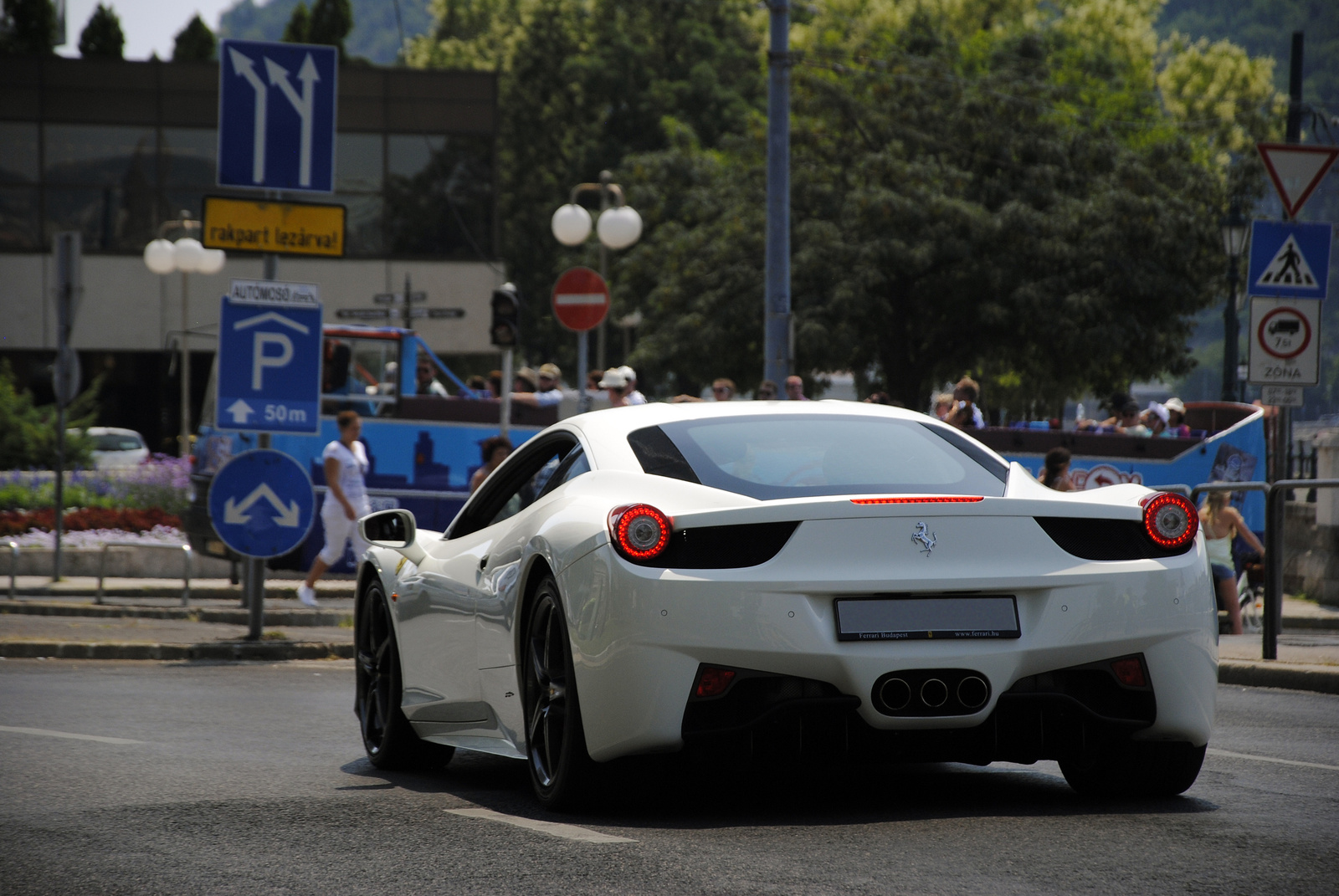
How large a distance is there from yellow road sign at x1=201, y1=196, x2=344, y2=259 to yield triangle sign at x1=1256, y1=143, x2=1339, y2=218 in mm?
6431

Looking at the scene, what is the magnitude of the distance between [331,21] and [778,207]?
33.5 m

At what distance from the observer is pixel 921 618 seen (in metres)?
5.61

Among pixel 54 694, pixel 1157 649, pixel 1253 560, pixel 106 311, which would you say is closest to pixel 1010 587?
pixel 1157 649

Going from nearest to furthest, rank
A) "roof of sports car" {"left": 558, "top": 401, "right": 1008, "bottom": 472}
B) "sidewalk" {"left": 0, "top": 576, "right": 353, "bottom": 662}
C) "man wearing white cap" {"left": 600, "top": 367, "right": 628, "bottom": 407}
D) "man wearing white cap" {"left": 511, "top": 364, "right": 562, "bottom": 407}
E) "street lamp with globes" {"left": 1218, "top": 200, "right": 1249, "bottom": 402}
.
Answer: "roof of sports car" {"left": 558, "top": 401, "right": 1008, "bottom": 472}, "sidewalk" {"left": 0, "top": 576, "right": 353, "bottom": 662}, "man wearing white cap" {"left": 600, "top": 367, "right": 628, "bottom": 407}, "man wearing white cap" {"left": 511, "top": 364, "right": 562, "bottom": 407}, "street lamp with globes" {"left": 1218, "top": 200, "right": 1249, "bottom": 402}

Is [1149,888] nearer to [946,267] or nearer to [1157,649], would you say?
[1157,649]

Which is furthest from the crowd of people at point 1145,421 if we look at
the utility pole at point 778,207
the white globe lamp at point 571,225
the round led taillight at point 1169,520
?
the round led taillight at point 1169,520

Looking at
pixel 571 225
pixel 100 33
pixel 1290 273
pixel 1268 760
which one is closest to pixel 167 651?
pixel 1290 273

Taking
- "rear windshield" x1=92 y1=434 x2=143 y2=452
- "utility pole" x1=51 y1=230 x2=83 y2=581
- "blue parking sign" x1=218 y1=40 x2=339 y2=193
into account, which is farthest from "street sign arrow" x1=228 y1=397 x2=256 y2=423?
"rear windshield" x1=92 y1=434 x2=143 y2=452

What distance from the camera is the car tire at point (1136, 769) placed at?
6.17m

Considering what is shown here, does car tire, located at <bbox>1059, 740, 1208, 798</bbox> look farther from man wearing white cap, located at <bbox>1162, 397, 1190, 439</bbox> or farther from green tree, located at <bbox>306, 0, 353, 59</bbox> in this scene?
green tree, located at <bbox>306, 0, 353, 59</bbox>

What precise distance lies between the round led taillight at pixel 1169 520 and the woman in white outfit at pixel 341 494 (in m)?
11.9

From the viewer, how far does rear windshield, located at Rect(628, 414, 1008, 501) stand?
598cm

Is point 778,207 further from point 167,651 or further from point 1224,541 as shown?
point 167,651

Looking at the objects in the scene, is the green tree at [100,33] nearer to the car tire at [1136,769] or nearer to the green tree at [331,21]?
the green tree at [331,21]
